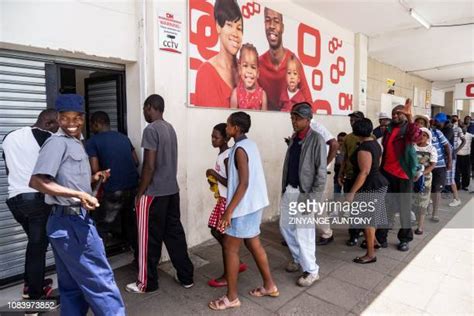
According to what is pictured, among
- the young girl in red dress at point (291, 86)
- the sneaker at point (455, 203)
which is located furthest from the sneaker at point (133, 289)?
the sneaker at point (455, 203)

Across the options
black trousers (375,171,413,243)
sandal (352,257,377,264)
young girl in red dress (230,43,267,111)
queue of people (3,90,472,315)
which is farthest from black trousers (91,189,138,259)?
black trousers (375,171,413,243)

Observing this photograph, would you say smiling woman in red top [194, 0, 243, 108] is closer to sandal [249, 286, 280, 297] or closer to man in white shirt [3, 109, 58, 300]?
man in white shirt [3, 109, 58, 300]

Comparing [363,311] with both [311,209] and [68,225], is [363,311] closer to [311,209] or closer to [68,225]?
[311,209]

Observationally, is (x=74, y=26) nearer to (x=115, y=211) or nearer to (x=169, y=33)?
(x=169, y=33)

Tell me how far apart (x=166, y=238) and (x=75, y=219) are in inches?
43.5

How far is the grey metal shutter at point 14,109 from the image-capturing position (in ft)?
9.02

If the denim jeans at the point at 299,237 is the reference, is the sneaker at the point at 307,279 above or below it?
below

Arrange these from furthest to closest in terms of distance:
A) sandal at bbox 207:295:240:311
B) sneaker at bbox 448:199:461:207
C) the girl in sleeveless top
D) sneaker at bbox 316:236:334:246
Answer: sneaker at bbox 448:199:461:207
sneaker at bbox 316:236:334:246
sandal at bbox 207:295:240:311
the girl in sleeveless top

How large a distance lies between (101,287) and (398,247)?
11.2ft

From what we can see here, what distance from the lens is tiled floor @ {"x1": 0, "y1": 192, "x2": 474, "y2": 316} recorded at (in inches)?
103

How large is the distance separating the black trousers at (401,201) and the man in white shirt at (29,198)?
3.57m

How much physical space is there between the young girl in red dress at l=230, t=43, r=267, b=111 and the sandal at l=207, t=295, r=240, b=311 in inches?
96.4

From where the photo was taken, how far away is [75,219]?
1935 millimetres

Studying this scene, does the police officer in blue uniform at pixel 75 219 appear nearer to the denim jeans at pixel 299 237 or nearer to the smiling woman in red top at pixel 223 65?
the denim jeans at pixel 299 237
